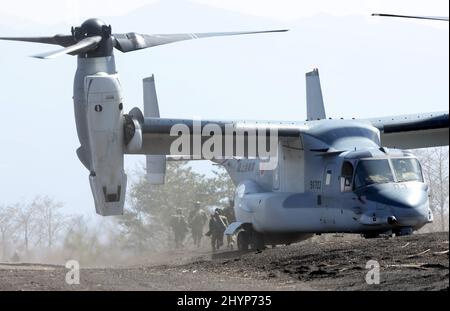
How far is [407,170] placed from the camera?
21875 mm

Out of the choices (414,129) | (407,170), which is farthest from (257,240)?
(407,170)

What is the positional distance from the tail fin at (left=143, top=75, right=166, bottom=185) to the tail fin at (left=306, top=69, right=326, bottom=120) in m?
4.09

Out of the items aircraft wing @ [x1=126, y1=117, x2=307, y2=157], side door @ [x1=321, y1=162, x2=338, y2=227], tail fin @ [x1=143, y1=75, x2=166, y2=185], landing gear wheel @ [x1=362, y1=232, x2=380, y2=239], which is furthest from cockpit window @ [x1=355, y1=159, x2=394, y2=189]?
tail fin @ [x1=143, y1=75, x2=166, y2=185]

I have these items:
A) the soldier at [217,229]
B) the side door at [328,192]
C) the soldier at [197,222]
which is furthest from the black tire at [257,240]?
the soldier at [197,222]

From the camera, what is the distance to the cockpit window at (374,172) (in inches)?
851

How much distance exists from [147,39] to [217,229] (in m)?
10.1

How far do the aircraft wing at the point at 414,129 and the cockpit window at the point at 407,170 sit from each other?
1.88m

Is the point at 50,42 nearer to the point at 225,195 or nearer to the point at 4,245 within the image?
the point at 4,245

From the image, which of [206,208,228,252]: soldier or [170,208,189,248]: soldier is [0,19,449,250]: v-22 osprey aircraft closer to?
[206,208,228,252]: soldier

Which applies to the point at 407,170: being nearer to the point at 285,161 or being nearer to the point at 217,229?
the point at 285,161

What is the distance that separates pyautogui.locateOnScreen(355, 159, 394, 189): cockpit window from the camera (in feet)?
70.9

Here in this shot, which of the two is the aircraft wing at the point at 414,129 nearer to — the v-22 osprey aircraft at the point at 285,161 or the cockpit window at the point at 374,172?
the v-22 osprey aircraft at the point at 285,161

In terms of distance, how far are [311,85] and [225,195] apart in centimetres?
2149
